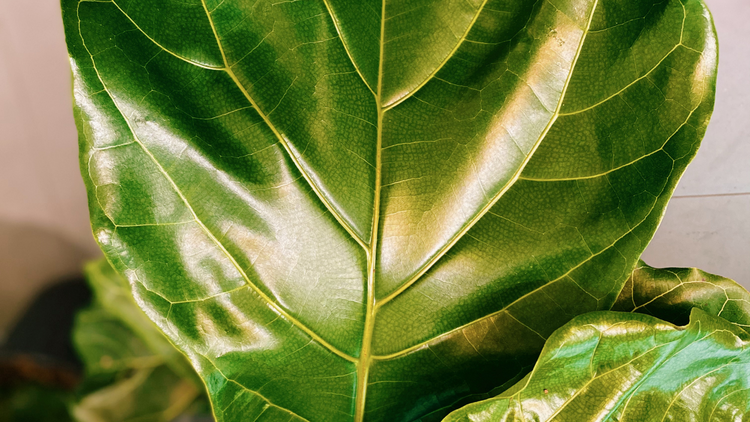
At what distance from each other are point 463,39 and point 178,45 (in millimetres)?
225

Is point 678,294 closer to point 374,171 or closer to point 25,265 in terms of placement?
point 374,171

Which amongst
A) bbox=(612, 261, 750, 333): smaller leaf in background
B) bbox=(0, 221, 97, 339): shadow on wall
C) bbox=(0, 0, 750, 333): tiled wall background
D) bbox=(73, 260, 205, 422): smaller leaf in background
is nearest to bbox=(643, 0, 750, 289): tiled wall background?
bbox=(0, 0, 750, 333): tiled wall background

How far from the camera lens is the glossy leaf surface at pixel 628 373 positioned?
412 mm

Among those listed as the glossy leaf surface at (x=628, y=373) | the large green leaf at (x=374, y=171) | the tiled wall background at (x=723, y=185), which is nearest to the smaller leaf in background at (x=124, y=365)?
the large green leaf at (x=374, y=171)

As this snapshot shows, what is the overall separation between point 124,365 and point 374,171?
2.10 feet

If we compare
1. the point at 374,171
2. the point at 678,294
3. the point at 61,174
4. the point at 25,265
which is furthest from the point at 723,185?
the point at 25,265

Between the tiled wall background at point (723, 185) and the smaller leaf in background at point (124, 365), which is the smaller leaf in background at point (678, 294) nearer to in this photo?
the tiled wall background at point (723, 185)

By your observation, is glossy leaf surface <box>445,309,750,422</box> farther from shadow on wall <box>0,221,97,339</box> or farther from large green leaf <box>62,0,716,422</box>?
shadow on wall <box>0,221,97,339</box>

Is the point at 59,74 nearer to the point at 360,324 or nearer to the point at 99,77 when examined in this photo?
the point at 99,77

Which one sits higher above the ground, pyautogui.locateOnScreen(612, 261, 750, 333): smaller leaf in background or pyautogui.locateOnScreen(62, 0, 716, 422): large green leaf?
pyautogui.locateOnScreen(62, 0, 716, 422): large green leaf

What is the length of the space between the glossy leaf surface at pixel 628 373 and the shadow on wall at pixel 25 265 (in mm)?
1177

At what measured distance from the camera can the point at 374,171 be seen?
0.44m

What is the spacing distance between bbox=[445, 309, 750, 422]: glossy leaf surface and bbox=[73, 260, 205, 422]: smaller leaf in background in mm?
539

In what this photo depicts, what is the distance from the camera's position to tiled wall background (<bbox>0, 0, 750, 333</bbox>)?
71 centimetres
